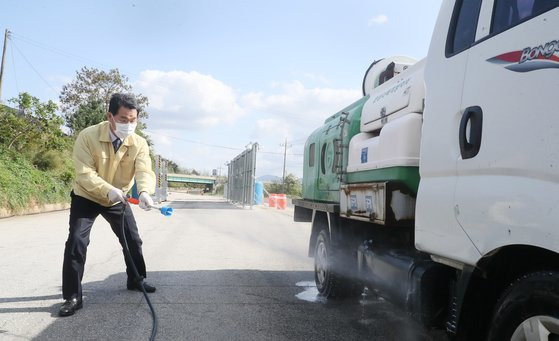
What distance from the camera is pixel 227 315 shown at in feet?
14.9

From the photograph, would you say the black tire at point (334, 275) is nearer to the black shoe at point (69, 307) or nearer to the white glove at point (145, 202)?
the white glove at point (145, 202)

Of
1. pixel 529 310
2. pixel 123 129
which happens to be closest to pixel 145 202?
pixel 123 129

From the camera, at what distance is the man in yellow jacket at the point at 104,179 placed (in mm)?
4539

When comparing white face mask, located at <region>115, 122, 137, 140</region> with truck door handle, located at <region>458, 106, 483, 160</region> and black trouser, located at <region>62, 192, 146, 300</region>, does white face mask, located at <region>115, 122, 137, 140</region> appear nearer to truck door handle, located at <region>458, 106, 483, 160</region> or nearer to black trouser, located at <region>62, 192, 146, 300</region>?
black trouser, located at <region>62, 192, 146, 300</region>

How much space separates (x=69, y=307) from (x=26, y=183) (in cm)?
1472

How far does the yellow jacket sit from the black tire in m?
2.03

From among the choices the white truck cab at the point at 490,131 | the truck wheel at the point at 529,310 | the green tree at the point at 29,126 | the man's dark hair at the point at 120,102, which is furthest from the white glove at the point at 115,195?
the green tree at the point at 29,126

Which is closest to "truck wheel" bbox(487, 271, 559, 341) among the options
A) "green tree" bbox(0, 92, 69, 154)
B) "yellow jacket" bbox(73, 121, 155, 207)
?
"yellow jacket" bbox(73, 121, 155, 207)

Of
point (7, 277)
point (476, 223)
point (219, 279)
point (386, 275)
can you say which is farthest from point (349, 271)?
point (7, 277)

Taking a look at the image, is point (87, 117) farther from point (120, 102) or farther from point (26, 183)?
point (120, 102)

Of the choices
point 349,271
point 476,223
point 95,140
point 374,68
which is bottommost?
point 349,271

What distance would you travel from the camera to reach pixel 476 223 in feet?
7.73

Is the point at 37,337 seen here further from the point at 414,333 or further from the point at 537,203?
the point at 537,203

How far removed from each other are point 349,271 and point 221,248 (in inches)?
197
